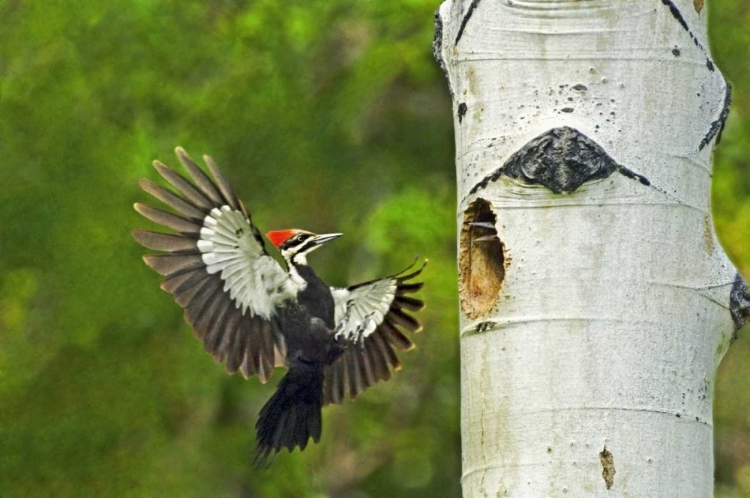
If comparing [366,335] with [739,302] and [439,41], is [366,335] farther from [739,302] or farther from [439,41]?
[739,302]

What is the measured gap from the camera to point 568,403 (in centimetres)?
218

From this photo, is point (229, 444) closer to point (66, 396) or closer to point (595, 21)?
point (66, 396)

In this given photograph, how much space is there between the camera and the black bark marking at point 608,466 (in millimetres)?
2152

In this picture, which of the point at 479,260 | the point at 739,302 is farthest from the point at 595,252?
the point at 479,260

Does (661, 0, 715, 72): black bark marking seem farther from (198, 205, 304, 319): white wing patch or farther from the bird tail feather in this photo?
the bird tail feather

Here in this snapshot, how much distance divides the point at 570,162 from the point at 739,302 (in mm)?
358

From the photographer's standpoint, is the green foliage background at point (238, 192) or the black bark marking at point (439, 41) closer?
the black bark marking at point (439, 41)

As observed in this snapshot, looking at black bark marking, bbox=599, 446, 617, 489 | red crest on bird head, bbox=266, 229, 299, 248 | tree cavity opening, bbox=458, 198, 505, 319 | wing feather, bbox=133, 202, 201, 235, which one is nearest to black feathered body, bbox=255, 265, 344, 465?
red crest on bird head, bbox=266, 229, 299, 248

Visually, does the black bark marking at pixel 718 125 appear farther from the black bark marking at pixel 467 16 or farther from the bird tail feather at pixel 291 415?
the bird tail feather at pixel 291 415

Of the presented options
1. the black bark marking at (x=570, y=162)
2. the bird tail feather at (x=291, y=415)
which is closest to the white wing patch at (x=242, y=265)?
the bird tail feather at (x=291, y=415)

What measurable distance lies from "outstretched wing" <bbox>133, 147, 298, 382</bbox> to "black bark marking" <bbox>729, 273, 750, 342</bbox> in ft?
5.85

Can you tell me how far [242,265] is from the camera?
13.6ft

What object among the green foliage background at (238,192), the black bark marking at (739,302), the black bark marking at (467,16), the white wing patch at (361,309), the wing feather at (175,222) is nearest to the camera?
the black bark marking at (739,302)

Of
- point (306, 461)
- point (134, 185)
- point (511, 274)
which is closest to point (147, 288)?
point (134, 185)
